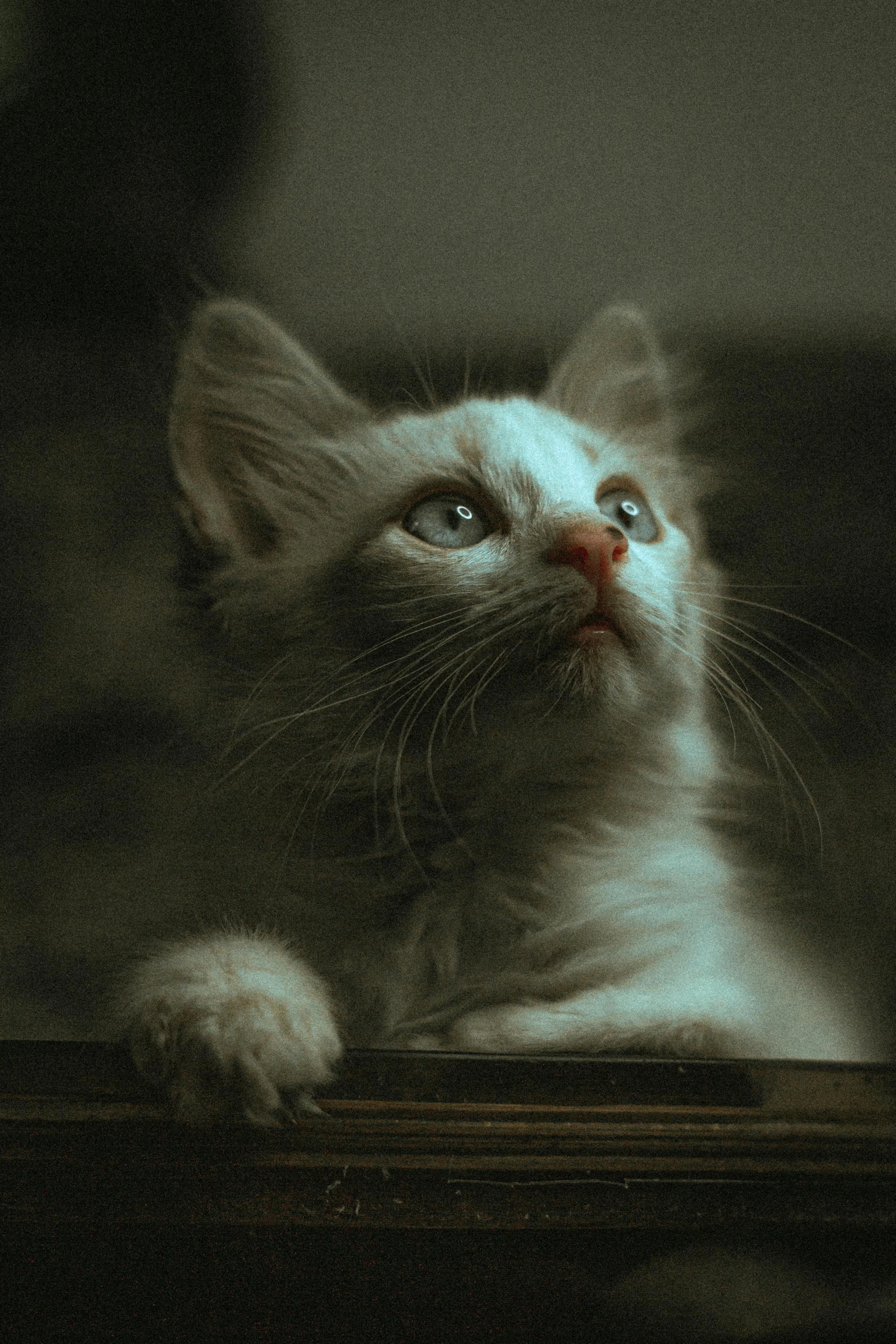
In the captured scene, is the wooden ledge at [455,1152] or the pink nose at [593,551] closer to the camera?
the wooden ledge at [455,1152]

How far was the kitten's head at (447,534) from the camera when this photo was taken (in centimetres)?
73

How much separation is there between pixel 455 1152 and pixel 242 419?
607 millimetres

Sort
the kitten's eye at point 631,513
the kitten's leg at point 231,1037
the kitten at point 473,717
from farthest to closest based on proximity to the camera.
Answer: the kitten's eye at point 631,513 → the kitten at point 473,717 → the kitten's leg at point 231,1037

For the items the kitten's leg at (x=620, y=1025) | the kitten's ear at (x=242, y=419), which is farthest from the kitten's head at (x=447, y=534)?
the kitten's leg at (x=620, y=1025)

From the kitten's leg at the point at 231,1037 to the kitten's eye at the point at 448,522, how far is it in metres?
0.36

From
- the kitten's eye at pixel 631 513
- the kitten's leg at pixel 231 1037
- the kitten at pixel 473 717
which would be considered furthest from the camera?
the kitten's eye at pixel 631 513

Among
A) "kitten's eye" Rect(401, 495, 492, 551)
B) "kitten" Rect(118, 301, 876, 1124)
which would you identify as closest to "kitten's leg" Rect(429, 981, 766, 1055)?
"kitten" Rect(118, 301, 876, 1124)

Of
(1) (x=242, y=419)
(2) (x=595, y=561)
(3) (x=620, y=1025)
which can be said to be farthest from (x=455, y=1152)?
(1) (x=242, y=419)

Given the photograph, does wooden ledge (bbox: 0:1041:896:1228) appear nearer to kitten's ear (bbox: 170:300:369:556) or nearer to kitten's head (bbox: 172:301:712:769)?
kitten's head (bbox: 172:301:712:769)

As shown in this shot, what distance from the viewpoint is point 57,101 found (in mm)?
835

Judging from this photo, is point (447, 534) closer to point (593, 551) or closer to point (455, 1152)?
point (593, 551)

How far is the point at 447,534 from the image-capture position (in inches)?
30.8

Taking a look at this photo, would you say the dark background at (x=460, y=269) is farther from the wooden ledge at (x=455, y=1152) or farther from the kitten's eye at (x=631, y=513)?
the wooden ledge at (x=455, y=1152)

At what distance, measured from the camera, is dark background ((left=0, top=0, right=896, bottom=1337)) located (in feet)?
2.65
